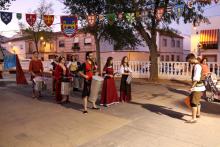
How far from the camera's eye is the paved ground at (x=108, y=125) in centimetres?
538

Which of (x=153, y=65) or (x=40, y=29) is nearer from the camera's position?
(x=153, y=65)

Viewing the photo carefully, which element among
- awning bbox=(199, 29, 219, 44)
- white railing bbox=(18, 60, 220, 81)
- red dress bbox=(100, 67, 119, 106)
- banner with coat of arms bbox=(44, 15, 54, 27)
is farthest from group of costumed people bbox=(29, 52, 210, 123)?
awning bbox=(199, 29, 219, 44)

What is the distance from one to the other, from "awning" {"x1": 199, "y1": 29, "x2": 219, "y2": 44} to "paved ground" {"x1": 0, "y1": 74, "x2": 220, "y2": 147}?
18444 mm

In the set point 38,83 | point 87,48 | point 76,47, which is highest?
point 76,47

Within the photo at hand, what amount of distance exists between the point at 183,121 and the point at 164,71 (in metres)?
9.91

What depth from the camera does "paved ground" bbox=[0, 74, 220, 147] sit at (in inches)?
212

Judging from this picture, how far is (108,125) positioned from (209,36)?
2249 centimetres

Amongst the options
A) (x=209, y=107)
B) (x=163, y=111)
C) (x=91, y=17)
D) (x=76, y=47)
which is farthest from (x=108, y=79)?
(x=76, y=47)

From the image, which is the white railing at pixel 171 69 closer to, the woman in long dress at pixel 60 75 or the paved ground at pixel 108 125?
the paved ground at pixel 108 125

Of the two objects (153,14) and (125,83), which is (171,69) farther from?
(125,83)

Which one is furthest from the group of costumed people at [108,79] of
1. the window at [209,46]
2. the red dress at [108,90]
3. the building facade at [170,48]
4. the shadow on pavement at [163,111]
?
the building facade at [170,48]

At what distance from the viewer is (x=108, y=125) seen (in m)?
6.47

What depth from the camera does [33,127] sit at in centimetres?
635

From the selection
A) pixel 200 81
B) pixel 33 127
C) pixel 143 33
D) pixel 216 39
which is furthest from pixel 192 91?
pixel 216 39
